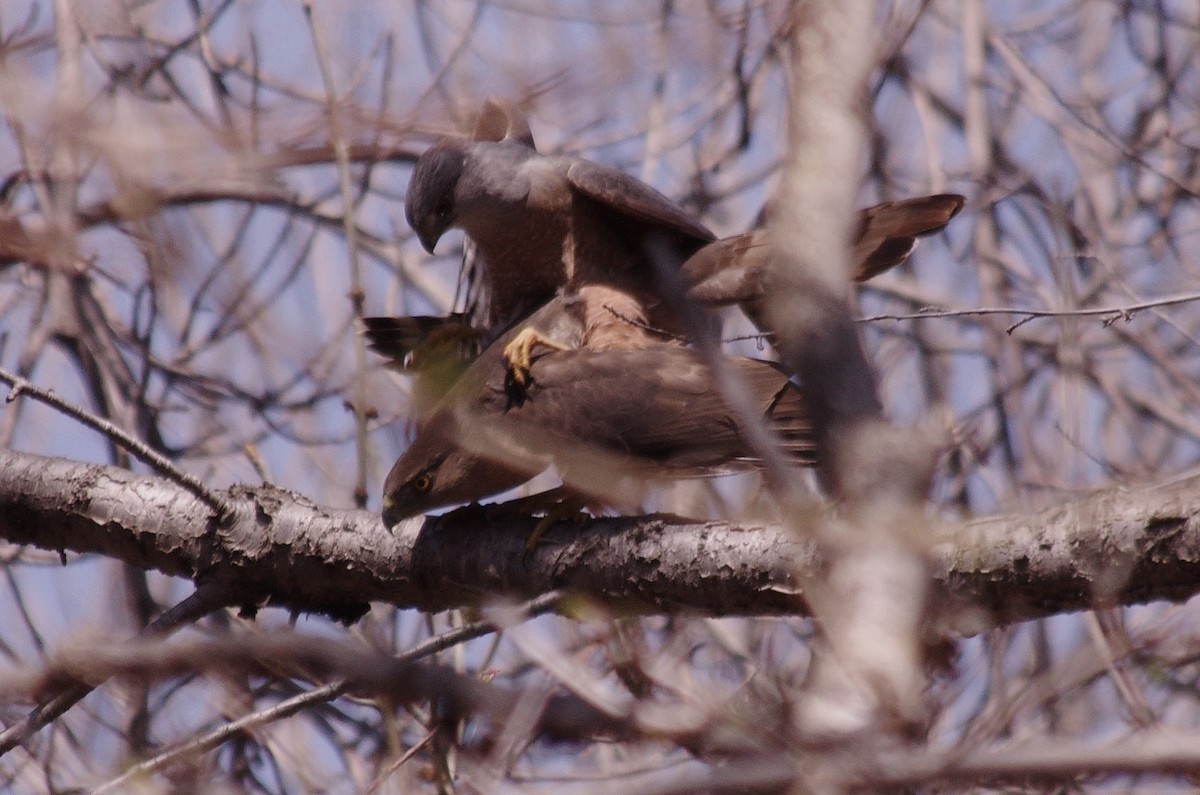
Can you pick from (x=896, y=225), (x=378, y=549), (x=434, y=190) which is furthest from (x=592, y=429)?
(x=434, y=190)

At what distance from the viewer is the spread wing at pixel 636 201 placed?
417cm

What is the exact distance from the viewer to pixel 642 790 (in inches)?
47.2

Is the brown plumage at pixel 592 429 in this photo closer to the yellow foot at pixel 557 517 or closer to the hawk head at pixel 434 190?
the yellow foot at pixel 557 517

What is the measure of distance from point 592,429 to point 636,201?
3.17ft

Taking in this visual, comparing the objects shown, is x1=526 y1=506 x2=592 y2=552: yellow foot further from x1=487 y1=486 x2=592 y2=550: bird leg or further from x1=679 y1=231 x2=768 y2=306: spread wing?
x1=679 y1=231 x2=768 y2=306: spread wing

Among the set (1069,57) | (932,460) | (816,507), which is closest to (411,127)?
(816,507)

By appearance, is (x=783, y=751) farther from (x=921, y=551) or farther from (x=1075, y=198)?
(x=1075, y=198)

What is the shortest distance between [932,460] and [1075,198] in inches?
136

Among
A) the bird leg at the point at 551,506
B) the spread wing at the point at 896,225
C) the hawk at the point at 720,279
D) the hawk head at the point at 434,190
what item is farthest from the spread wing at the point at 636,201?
the bird leg at the point at 551,506

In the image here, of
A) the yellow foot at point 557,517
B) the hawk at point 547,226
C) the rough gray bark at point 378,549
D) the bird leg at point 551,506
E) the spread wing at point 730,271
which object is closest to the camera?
the rough gray bark at point 378,549

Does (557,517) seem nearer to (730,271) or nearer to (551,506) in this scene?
(551,506)

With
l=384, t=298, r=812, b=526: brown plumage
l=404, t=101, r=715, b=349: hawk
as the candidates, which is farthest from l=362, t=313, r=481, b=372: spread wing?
l=384, t=298, r=812, b=526: brown plumage

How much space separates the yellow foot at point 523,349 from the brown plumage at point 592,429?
0.10 feet

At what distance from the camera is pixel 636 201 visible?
419 centimetres
